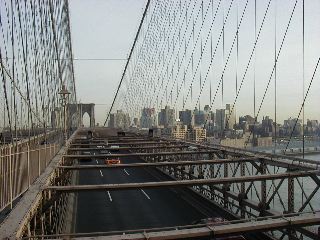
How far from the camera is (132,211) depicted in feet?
61.0

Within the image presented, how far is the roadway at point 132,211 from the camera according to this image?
15.7m

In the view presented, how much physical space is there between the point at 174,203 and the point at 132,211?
220 cm

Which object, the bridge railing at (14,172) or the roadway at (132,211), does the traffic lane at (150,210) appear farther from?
the bridge railing at (14,172)

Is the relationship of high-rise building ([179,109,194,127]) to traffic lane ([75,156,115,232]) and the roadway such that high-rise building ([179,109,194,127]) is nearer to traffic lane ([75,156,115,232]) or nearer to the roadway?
the roadway

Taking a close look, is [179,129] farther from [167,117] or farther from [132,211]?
[132,211]

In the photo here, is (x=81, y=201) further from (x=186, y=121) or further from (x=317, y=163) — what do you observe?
(x=186, y=121)

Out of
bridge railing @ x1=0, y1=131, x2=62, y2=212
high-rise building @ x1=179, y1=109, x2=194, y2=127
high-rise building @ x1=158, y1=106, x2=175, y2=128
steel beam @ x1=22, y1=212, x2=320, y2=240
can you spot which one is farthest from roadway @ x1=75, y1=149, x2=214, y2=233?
high-rise building @ x1=158, y1=106, x2=175, y2=128

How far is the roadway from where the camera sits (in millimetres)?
15688

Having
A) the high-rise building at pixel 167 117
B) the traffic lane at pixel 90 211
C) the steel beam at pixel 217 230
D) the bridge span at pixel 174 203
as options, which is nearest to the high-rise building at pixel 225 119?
the bridge span at pixel 174 203

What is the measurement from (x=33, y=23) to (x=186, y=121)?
23.0 meters

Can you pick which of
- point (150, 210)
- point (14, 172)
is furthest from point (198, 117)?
point (14, 172)

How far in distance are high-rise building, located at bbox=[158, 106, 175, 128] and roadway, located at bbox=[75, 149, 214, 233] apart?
17209 mm

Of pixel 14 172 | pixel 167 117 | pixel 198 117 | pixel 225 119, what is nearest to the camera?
pixel 14 172

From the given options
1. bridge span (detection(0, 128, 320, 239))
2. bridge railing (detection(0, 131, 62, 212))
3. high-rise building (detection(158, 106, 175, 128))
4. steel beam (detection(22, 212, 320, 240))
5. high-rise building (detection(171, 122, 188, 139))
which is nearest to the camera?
steel beam (detection(22, 212, 320, 240))
